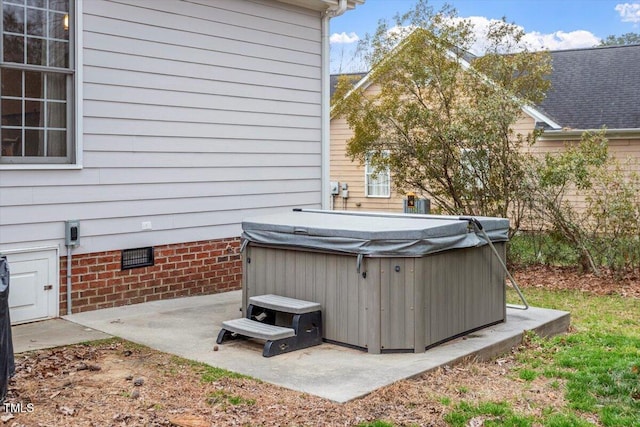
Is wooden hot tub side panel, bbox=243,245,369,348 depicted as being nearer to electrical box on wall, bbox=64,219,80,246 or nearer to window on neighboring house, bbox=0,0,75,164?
electrical box on wall, bbox=64,219,80,246

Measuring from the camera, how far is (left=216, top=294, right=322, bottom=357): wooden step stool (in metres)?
5.39

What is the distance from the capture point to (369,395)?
4.44 metres

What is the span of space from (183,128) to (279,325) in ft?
9.67

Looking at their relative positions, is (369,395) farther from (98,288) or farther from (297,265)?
(98,288)

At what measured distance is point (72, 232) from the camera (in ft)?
22.1

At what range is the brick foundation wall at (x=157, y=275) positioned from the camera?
6910 millimetres

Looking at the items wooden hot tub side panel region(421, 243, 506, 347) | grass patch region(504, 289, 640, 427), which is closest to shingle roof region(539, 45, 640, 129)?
grass patch region(504, 289, 640, 427)

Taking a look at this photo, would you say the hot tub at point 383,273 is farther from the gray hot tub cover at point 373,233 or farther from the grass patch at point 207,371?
the grass patch at point 207,371

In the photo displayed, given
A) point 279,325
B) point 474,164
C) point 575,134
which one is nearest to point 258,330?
point 279,325

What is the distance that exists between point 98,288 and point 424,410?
4068 millimetres

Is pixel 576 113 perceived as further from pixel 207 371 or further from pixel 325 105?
pixel 207 371

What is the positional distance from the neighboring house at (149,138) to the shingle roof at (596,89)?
27.2 ft

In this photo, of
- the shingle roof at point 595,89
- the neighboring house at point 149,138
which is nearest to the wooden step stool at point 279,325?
the neighboring house at point 149,138

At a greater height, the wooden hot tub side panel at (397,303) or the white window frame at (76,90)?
the white window frame at (76,90)
